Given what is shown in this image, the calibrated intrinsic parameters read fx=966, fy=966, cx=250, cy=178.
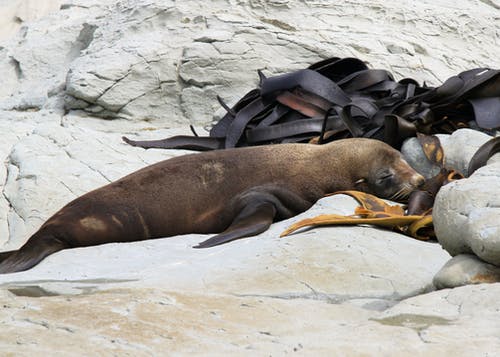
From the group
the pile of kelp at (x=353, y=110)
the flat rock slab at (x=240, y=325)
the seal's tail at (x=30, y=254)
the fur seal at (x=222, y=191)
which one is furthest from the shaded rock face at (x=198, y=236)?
the pile of kelp at (x=353, y=110)

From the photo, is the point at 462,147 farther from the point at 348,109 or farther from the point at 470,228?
the point at 470,228

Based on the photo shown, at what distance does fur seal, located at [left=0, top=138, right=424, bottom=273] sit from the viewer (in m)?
5.69

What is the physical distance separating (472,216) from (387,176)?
8.00ft

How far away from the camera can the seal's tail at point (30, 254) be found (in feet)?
16.9

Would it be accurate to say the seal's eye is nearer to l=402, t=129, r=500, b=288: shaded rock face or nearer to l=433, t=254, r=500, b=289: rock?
l=402, t=129, r=500, b=288: shaded rock face

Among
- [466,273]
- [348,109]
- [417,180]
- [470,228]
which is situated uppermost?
[470,228]

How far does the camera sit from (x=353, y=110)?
7.24 m

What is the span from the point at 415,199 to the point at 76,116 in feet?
13.7

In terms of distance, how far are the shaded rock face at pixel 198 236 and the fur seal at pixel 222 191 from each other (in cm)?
33

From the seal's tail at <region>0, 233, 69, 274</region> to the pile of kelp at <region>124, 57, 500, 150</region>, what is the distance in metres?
2.17

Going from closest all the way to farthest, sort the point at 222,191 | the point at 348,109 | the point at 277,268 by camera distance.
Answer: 1. the point at 277,268
2. the point at 222,191
3. the point at 348,109

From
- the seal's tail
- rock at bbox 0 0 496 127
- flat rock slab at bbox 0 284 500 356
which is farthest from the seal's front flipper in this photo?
rock at bbox 0 0 496 127

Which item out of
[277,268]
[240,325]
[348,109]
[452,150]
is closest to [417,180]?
[452,150]

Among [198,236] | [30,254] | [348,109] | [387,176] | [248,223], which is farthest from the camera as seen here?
[348,109]
